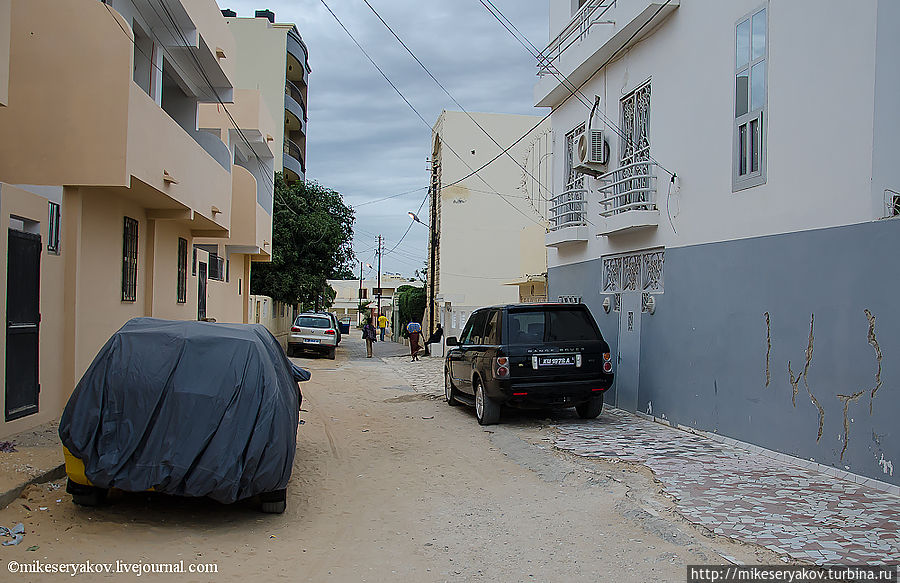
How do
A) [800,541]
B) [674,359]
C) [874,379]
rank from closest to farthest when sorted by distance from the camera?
1. [800,541]
2. [874,379]
3. [674,359]

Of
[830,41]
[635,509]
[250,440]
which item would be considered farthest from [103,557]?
[830,41]

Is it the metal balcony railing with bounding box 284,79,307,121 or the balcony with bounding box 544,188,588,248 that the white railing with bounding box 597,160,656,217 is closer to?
the balcony with bounding box 544,188,588,248

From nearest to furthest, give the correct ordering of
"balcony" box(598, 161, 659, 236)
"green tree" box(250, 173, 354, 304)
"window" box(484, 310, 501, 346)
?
1. "window" box(484, 310, 501, 346)
2. "balcony" box(598, 161, 659, 236)
3. "green tree" box(250, 173, 354, 304)

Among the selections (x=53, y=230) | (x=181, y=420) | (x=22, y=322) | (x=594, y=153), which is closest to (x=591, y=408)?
(x=594, y=153)

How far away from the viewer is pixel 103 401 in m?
6.10

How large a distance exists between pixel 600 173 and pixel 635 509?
863 centimetres

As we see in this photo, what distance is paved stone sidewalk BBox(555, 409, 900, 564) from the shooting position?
5.59 m

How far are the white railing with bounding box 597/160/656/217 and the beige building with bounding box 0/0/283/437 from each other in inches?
294

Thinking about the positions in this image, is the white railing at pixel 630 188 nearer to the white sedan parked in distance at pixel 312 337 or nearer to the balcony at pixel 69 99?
the balcony at pixel 69 99

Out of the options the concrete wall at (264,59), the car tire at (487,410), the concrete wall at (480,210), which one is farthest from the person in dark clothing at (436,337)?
the car tire at (487,410)

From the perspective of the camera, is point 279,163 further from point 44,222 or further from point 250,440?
point 250,440

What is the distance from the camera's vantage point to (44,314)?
31.6ft

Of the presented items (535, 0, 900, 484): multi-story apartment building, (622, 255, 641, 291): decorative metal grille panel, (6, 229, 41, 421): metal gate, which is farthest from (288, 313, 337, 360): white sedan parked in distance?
(6, 229, 41, 421): metal gate

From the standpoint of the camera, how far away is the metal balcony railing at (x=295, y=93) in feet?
133
